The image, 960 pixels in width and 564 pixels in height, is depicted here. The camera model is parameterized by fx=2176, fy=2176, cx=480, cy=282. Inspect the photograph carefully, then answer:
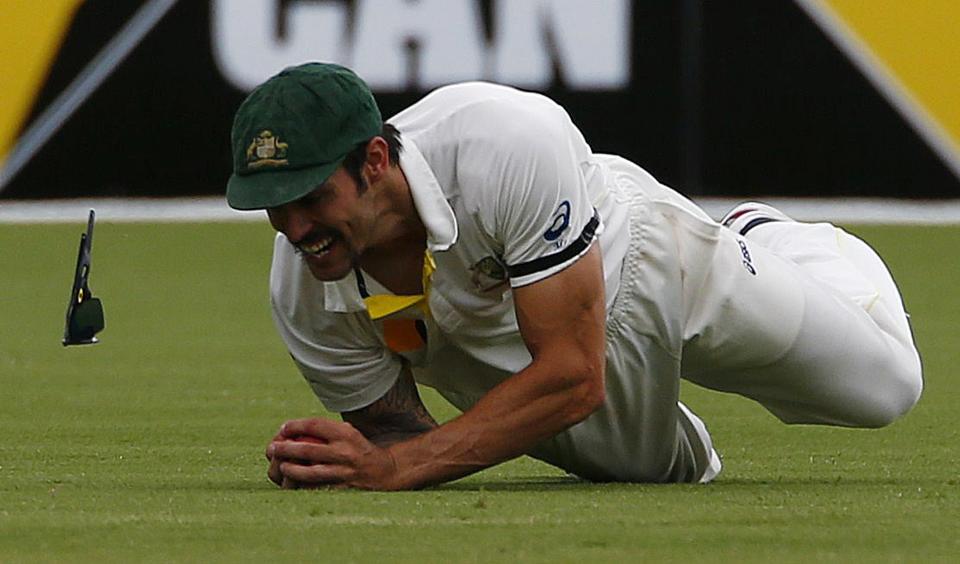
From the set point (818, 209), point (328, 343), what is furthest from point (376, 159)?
point (818, 209)

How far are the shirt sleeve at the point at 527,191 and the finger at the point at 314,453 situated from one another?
0.40m

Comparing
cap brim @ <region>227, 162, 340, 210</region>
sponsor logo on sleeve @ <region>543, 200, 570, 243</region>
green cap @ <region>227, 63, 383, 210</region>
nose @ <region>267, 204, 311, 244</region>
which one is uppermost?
green cap @ <region>227, 63, 383, 210</region>

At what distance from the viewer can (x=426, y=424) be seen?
142 inches

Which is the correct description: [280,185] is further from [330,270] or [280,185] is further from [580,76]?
[580,76]

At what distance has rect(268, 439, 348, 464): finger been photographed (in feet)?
11.1

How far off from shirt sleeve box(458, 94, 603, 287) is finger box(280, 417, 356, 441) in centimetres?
37

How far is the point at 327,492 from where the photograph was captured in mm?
3355

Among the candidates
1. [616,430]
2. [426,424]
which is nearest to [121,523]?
[426,424]

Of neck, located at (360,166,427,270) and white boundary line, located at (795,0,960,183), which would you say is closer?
neck, located at (360,166,427,270)

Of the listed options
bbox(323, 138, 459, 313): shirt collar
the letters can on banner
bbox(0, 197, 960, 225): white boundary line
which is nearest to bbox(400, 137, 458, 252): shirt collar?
bbox(323, 138, 459, 313): shirt collar

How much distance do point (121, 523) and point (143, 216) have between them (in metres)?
8.00

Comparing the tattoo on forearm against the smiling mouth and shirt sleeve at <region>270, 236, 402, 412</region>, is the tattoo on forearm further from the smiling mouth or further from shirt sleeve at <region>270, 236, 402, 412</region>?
the smiling mouth

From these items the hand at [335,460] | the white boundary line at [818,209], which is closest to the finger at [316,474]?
the hand at [335,460]

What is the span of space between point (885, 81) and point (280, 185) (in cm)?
784
